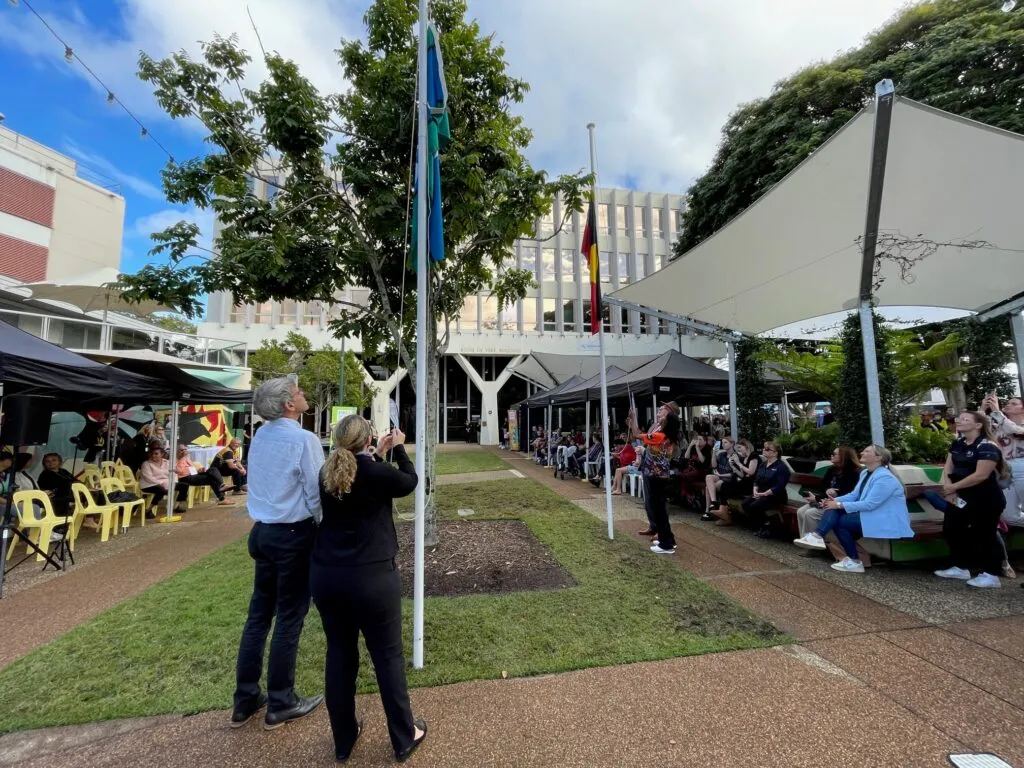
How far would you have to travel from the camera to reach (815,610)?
3697mm

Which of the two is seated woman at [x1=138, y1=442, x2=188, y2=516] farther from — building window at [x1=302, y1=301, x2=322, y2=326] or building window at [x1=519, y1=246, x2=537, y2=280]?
building window at [x1=519, y1=246, x2=537, y2=280]

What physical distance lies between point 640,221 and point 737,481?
26.5 m

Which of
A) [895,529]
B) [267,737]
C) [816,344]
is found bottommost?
[267,737]

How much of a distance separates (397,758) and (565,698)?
953 mm

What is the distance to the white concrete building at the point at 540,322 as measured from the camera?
995 inches

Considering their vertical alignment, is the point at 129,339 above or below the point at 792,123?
below

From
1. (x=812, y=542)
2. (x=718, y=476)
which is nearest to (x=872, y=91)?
(x=718, y=476)

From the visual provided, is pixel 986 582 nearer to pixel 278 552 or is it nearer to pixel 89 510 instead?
pixel 278 552

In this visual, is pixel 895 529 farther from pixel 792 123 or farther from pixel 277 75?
pixel 792 123

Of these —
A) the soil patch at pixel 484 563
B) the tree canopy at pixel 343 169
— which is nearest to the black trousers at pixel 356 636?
the soil patch at pixel 484 563

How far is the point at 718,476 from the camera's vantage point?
722 cm

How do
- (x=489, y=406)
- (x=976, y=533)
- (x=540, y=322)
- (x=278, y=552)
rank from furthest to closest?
(x=540, y=322) → (x=489, y=406) → (x=976, y=533) → (x=278, y=552)

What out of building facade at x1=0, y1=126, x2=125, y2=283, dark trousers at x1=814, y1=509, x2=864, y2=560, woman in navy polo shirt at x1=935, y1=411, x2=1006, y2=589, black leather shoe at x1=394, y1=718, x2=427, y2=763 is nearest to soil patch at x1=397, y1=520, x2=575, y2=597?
black leather shoe at x1=394, y1=718, x2=427, y2=763

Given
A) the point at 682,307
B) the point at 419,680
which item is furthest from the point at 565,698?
the point at 682,307
